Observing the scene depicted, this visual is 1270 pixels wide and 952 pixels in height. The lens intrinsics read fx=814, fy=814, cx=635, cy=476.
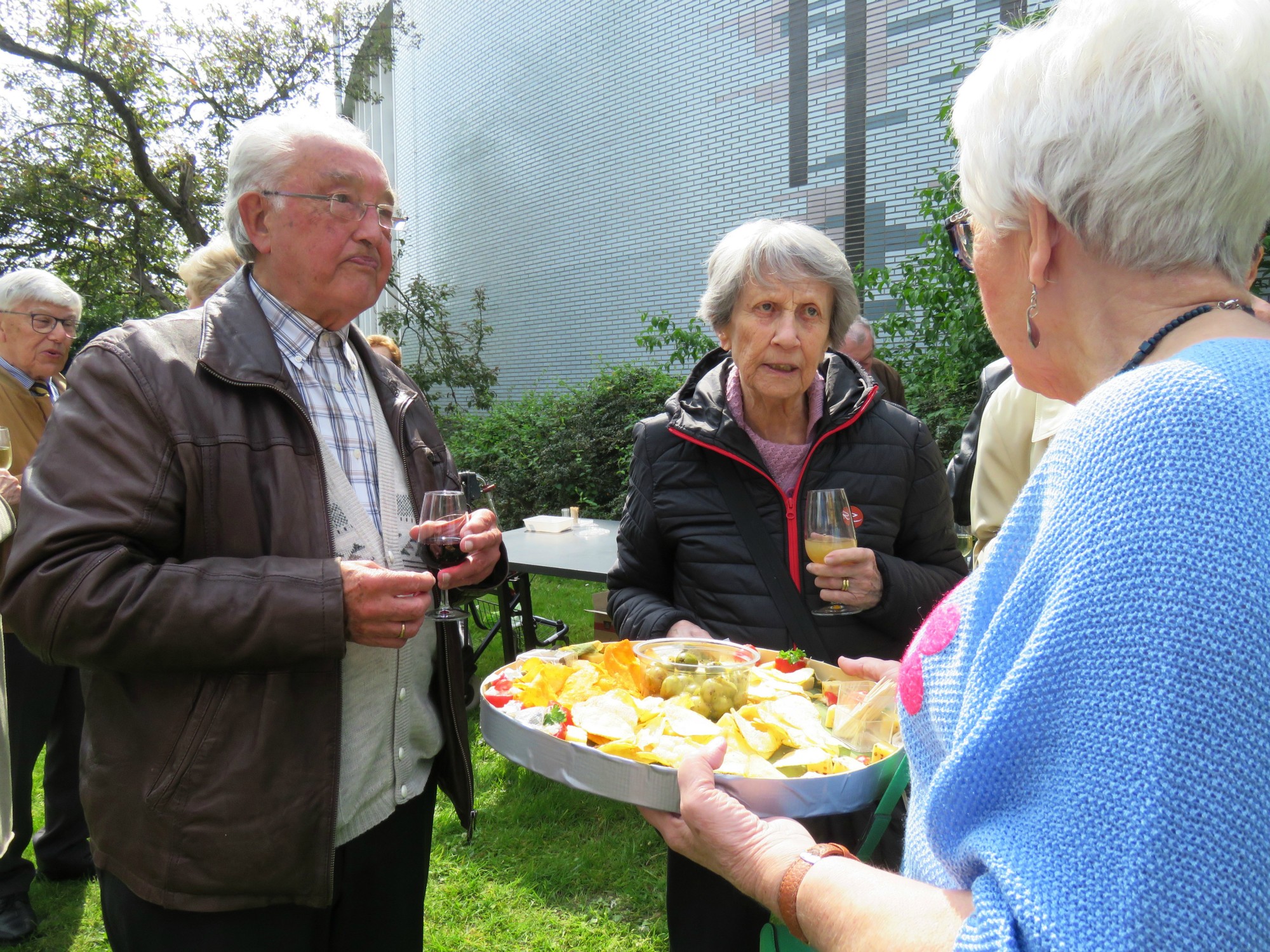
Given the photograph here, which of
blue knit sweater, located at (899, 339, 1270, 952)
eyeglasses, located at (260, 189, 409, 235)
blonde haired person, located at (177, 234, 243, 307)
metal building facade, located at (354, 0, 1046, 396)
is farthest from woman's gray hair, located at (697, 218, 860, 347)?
metal building facade, located at (354, 0, 1046, 396)

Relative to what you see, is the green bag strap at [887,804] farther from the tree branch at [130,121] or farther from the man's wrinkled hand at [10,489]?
the tree branch at [130,121]

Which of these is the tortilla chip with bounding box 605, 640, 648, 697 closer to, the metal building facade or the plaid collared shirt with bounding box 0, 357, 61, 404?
the plaid collared shirt with bounding box 0, 357, 61, 404

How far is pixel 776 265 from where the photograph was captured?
2.53 m

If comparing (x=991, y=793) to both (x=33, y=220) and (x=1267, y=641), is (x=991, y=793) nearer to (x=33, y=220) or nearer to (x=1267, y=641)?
(x=1267, y=641)

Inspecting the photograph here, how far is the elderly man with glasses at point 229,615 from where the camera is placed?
5.23ft

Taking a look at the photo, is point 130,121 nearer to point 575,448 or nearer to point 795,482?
point 575,448

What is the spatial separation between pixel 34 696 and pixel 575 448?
707 cm

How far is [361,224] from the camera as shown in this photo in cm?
212

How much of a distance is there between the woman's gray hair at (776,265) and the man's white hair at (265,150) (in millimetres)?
1136

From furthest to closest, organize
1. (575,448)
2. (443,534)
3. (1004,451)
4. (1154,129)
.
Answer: (575,448)
(1004,451)
(443,534)
(1154,129)

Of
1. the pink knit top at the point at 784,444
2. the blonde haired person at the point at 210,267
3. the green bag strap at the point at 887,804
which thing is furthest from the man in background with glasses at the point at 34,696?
the green bag strap at the point at 887,804

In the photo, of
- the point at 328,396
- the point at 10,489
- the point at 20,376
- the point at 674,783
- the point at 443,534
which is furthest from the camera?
the point at 20,376

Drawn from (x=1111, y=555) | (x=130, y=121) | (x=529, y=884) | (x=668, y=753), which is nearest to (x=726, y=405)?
(x=668, y=753)

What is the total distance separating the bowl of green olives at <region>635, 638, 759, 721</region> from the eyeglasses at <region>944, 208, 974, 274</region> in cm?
101
